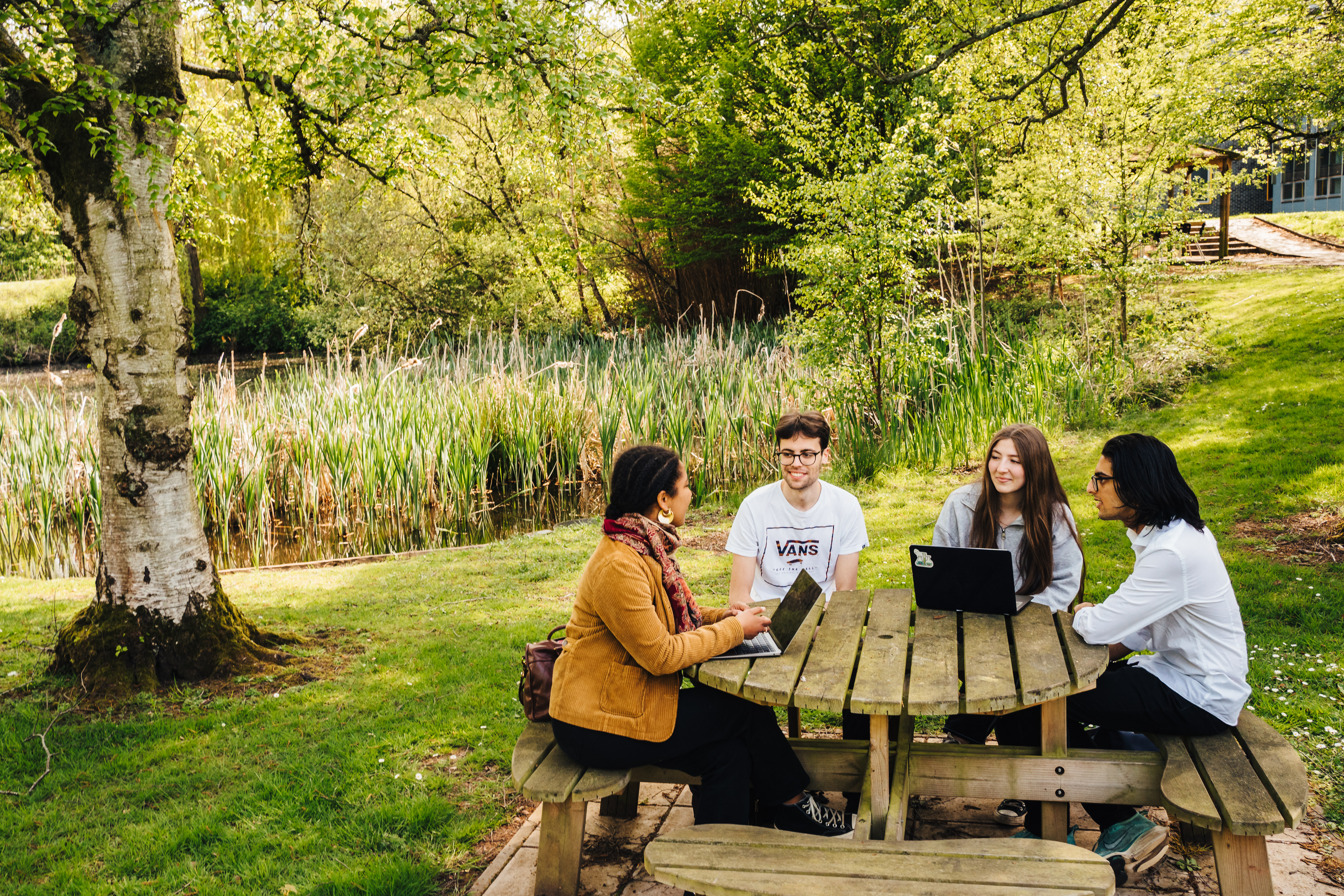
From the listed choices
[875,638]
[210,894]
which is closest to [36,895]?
[210,894]

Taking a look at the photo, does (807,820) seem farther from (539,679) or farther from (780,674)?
(539,679)

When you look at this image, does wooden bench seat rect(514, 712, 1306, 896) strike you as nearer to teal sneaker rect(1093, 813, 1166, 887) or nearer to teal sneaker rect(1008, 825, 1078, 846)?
teal sneaker rect(1093, 813, 1166, 887)

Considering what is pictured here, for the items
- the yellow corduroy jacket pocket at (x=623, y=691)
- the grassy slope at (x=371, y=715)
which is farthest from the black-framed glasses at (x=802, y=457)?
the grassy slope at (x=371, y=715)

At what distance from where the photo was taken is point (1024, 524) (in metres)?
3.10

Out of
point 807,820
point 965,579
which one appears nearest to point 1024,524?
point 965,579

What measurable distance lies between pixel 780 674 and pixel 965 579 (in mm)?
797

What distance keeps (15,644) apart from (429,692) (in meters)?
2.53

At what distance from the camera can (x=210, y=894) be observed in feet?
8.71

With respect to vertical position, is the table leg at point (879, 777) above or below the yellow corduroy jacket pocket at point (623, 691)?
below

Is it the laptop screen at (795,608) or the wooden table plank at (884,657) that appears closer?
the wooden table plank at (884,657)

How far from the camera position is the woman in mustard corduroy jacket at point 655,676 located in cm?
244

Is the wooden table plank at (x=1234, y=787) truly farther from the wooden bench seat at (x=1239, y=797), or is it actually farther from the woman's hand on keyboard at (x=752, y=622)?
the woman's hand on keyboard at (x=752, y=622)

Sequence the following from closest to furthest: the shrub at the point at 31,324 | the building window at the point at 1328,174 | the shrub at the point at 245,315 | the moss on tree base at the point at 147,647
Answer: the moss on tree base at the point at 147,647 → the shrub at the point at 245,315 → the building window at the point at 1328,174 → the shrub at the point at 31,324

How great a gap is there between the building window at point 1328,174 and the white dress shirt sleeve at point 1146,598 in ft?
88.6
